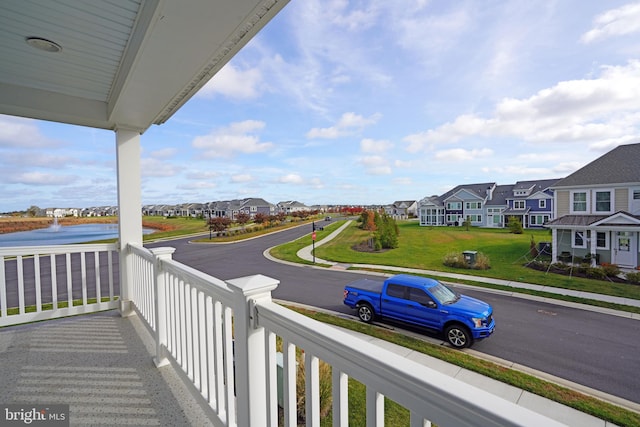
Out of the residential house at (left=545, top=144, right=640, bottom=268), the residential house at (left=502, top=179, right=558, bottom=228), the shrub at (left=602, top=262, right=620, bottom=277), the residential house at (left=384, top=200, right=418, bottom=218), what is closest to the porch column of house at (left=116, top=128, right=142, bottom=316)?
Answer: the shrub at (left=602, top=262, right=620, bottom=277)

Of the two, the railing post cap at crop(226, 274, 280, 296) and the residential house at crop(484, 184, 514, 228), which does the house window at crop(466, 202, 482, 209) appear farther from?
the railing post cap at crop(226, 274, 280, 296)

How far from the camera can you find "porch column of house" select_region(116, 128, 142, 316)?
3.25 meters

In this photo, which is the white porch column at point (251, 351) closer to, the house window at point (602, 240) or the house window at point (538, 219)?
the house window at point (602, 240)

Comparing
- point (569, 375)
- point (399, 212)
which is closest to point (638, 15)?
point (569, 375)

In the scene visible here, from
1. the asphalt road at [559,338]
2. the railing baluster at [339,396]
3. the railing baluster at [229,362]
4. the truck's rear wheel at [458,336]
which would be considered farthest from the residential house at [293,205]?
the railing baluster at [339,396]

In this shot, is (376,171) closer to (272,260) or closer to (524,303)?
(272,260)

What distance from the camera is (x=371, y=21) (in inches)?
207

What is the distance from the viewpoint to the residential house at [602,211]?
10.5 m

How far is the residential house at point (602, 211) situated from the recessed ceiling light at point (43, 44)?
608 inches

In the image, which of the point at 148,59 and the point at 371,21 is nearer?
the point at 148,59

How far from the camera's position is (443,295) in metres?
5.34

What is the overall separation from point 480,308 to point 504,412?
17.6 ft

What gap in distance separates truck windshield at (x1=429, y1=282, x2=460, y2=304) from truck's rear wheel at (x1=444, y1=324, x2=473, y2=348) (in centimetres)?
46

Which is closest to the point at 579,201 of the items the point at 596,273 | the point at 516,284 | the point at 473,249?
the point at 596,273
